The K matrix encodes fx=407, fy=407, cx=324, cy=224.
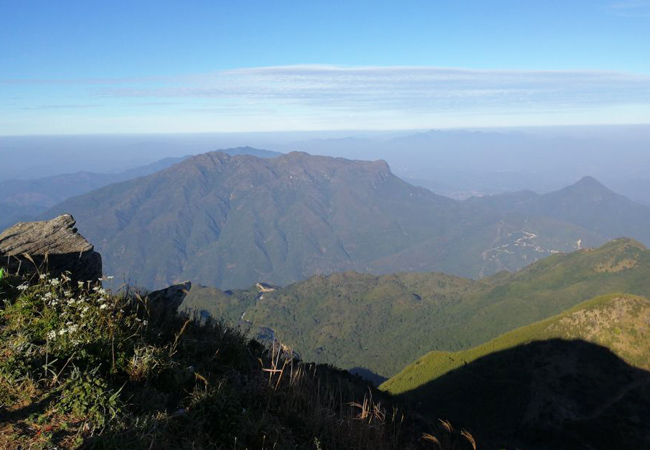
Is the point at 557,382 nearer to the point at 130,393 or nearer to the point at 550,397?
the point at 550,397

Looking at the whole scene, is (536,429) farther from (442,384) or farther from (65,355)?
(65,355)

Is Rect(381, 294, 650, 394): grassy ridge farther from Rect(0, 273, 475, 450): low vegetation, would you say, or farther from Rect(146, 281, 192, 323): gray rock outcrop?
Rect(0, 273, 475, 450): low vegetation

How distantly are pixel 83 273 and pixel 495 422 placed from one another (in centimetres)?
7102

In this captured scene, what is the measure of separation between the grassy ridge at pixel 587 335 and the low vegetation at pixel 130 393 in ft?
255

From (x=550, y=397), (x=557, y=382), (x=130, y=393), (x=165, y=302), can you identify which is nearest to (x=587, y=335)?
(x=557, y=382)

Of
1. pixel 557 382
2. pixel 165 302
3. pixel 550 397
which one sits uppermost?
pixel 165 302

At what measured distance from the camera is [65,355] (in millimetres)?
5418

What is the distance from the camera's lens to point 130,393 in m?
5.32

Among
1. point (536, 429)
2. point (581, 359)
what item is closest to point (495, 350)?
point (581, 359)

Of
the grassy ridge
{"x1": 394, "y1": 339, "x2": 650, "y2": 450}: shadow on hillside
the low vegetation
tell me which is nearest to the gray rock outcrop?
the low vegetation

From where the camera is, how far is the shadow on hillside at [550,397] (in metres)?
55.3

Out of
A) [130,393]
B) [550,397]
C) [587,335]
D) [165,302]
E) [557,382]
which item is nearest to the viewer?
[130,393]

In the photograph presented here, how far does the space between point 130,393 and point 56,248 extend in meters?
10.2

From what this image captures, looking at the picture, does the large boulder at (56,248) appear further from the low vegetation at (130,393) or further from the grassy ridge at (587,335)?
the grassy ridge at (587,335)
